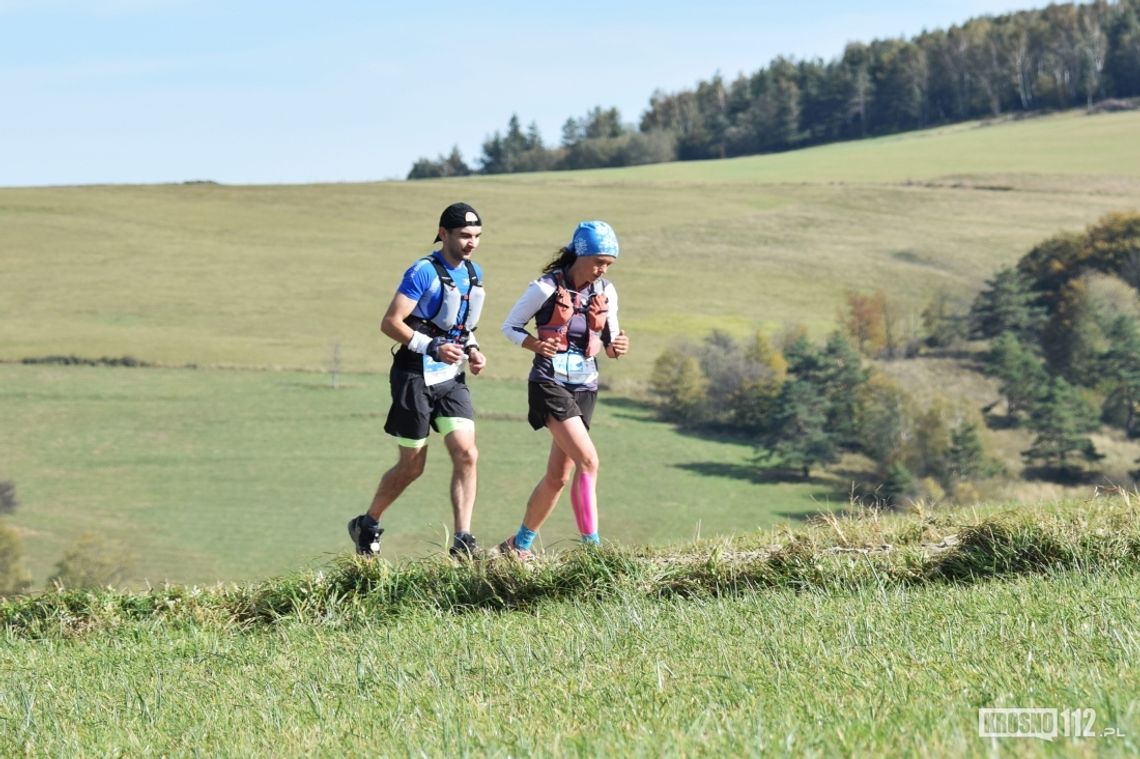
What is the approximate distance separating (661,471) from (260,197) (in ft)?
214

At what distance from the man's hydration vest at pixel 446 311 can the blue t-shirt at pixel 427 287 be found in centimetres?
2

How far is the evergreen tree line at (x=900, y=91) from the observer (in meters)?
163

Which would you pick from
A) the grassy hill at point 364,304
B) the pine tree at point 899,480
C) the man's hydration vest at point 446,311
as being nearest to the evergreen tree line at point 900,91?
the grassy hill at point 364,304

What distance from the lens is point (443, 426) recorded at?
9352 mm

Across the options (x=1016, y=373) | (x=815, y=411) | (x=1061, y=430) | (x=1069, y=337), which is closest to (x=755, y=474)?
(x=815, y=411)

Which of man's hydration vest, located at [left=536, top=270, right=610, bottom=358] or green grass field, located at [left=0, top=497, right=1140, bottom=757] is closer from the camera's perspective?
green grass field, located at [left=0, top=497, right=1140, bottom=757]

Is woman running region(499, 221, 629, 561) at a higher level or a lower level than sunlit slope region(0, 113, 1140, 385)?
higher

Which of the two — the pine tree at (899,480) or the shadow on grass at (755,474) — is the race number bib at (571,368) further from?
the pine tree at (899,480)

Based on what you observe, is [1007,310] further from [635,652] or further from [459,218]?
[635,652]

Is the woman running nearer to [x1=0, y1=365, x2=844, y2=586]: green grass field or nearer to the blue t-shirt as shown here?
the blue t-shirt

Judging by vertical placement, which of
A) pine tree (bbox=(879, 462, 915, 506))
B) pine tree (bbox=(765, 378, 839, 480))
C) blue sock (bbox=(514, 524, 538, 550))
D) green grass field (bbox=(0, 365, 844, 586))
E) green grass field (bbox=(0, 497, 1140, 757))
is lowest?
pine tree (bbox=(879, 462, 915, 506))

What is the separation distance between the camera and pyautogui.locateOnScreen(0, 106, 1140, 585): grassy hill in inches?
2473

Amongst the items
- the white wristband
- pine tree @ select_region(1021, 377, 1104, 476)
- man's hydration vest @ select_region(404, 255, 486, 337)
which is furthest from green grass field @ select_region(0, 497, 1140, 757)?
pine tree @ select_region(1021, 377, 1104, 476)

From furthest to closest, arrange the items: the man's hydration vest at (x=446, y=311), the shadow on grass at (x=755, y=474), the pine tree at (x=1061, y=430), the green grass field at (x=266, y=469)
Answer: the pine tree at (x=1061, y=430) < the shadow on grass at (x=755, y=474) < the green grass field at (x=266, y=469) < the man's hydration vest at (x=446, y=311)
